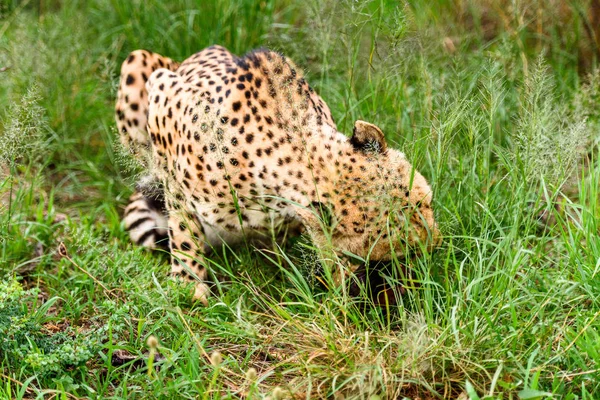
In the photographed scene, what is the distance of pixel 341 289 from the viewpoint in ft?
11.1

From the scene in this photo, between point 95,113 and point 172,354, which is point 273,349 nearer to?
point 172,354

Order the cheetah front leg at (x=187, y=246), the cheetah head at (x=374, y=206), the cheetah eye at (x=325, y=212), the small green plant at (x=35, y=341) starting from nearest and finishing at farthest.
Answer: the small green plant at (x=35, y=341)
the cheetah head at (x=374, y=206)
the cheetah eye at (x=325, y=212)
the cheetah front leg at (x=187, y=246)

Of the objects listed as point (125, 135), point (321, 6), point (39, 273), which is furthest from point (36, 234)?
point (321, 6)

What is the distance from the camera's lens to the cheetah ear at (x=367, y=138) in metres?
3.33

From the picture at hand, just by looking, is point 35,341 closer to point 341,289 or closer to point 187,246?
point 187,246

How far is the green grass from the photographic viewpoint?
2922 millimetres

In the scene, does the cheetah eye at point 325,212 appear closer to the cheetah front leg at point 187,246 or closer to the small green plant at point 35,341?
the cheetah front leg at point 187,246

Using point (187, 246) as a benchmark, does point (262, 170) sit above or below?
above

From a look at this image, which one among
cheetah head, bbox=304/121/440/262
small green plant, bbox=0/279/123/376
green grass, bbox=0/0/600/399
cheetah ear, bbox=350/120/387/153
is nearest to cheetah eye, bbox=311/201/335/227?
cheetah head, bbox=304/121/440/262

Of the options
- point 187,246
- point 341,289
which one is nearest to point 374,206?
point 341,289

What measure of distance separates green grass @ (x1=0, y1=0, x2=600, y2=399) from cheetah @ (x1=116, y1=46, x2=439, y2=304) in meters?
0.15

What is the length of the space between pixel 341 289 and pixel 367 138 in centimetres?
63

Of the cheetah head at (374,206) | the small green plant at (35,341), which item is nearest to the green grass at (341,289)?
the small green plant at (35,341)

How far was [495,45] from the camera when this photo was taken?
5473 mm
